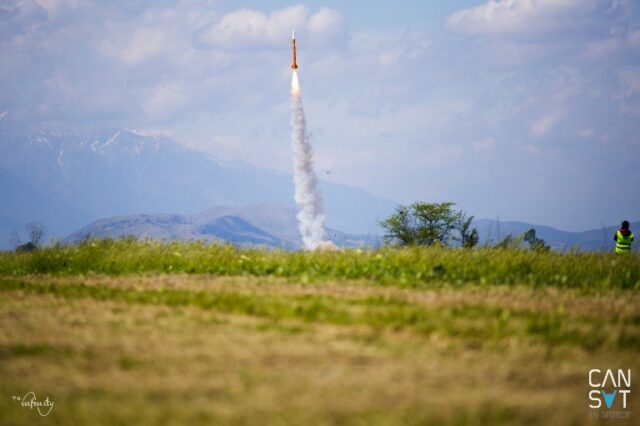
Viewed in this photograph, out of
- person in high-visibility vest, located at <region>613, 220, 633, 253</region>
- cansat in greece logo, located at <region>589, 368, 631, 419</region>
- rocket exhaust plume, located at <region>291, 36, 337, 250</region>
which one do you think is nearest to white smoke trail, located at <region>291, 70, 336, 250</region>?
rocket exhaust plume, located at <region>291, 36, 337, 250</region>

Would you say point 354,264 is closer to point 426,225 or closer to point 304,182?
point 304,182

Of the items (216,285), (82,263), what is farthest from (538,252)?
(82,263)

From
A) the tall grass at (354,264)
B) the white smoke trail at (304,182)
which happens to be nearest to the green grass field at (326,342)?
the tall grass at (354,264)

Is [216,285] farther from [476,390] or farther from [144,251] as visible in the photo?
[476,390]

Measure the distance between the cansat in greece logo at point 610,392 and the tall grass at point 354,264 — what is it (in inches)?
318

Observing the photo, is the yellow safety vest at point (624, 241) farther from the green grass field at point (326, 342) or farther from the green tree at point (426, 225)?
the green tree at point (426, 225)

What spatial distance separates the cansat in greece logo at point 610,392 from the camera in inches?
365

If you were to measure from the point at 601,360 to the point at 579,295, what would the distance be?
6.40 meters

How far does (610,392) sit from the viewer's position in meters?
9.89

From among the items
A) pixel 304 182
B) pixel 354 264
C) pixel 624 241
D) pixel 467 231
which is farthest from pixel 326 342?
pixel 467 231

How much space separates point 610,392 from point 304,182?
37.8 metres

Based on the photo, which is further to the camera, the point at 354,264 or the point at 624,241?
the point at 624,241

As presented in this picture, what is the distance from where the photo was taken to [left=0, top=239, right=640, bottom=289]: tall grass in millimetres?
19922

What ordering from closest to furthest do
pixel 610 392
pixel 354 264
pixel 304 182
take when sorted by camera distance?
pixel 610 392
pixel 354 264
pixel 304 182
